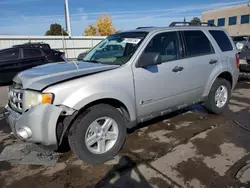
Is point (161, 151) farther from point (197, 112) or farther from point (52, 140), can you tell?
point (197, 112)

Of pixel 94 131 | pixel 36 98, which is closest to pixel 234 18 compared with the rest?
pixel 94 131

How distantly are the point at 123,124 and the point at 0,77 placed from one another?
7161mm

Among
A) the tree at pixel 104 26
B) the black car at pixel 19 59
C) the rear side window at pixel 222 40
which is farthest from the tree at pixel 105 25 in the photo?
the rear side window at pixel 222 40

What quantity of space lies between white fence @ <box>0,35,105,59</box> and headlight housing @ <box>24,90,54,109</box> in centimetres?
1567

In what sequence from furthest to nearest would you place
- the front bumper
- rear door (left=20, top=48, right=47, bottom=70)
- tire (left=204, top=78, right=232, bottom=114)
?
1. rear door (left=20, top=48, right=47, bottom=70)
2. tire (left=204, top=78, right=232, bottom=114)
3. the front bumper

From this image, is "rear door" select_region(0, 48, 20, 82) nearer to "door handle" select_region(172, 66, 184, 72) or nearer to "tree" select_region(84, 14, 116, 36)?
"door handle" select_region(172, 66, 184, 72)

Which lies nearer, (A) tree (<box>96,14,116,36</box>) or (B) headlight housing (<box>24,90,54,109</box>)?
(B) headlight housing (<box>24,90,54,109</box>)

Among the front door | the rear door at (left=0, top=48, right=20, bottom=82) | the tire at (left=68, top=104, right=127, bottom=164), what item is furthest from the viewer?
the rear door at (left=0, top=48, right=20, bottom=82)

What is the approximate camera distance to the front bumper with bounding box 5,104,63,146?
265 cm

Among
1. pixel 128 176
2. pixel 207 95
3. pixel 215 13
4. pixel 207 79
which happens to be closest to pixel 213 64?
pixel 207 79

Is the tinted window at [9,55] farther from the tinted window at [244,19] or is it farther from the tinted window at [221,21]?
the tinted window at [221,21]

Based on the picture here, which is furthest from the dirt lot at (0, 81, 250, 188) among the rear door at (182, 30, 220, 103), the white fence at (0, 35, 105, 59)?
the white fence at (0, 35, 105, 59)

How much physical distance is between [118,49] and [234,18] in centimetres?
5051

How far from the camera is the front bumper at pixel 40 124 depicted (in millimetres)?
2650
